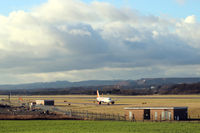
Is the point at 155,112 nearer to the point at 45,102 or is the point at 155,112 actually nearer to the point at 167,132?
the point at 167,132

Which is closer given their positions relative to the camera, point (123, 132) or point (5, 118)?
point (123, 132)

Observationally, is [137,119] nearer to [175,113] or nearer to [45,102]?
[175,113]

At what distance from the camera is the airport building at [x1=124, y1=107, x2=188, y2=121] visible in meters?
78.2

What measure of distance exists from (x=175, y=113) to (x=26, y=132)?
36.3 metres

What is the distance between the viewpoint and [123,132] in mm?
53594

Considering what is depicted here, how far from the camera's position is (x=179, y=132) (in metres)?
53.2

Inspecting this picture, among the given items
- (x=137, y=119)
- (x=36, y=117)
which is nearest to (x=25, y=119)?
(x=36, y=117)

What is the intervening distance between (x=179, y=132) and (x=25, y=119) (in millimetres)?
A: 39068

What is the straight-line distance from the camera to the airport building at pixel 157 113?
7819 cm

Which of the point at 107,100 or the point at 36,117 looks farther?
the point at 107,100

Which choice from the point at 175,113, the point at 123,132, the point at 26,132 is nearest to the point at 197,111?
the point at 175,113

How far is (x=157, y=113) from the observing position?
79.9 m

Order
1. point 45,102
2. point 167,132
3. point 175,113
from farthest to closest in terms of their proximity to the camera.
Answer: point 45,102 → point 175,113 → point 167,132

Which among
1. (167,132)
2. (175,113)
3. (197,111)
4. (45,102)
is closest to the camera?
(167,132)
